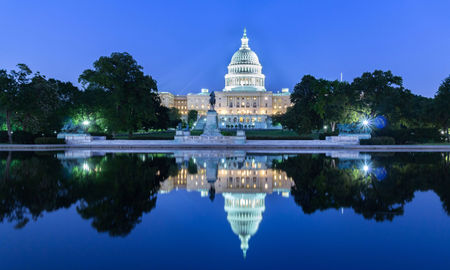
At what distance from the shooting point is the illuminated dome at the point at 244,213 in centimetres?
779

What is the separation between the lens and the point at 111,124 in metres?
43.2

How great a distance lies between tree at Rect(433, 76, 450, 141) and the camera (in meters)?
45.9

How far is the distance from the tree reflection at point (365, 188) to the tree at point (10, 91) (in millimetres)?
31940

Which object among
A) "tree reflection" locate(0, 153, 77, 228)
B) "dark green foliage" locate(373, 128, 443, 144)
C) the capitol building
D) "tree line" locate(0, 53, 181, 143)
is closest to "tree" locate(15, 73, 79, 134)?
"tree line" locate(0, 53, 181, 143)

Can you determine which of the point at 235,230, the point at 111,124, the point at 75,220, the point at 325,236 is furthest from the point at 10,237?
the point at 111,124

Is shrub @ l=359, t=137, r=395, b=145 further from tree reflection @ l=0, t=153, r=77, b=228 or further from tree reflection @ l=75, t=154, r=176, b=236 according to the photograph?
tree reflection @ l=0, t=153, r=77, b=228

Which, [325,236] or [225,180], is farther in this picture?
[225,180]

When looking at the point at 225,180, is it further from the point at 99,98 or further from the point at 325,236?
the point at 99,98

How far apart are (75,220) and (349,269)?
18.6ft

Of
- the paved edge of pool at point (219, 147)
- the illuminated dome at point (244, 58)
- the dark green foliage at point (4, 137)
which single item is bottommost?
the paved edge of pool at point (219, 147)

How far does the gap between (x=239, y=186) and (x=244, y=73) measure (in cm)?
14064

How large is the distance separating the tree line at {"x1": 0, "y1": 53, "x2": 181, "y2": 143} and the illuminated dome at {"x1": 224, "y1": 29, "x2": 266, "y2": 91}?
104 metres

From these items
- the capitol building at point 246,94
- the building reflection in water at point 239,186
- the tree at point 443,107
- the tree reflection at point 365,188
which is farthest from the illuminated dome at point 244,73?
the tree reflection at point 365,188

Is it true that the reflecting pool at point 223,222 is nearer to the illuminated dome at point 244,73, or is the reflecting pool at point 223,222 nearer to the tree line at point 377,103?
the tree line at point 377,103
